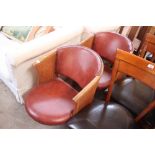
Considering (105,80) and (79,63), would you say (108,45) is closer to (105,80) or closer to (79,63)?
(105,80)

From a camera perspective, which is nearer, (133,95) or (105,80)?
(133,95)

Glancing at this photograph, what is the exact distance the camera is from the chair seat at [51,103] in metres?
1.05

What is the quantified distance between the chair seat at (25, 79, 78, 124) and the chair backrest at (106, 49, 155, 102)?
417 mm

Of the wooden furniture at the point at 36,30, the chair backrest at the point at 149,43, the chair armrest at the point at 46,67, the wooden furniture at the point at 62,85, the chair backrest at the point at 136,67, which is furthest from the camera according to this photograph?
the wooden furniture at the point at 36,30

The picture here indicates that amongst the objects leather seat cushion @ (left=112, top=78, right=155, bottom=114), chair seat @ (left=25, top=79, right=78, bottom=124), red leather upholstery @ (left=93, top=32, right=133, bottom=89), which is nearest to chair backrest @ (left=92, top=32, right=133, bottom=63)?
red leather upholstery @ (left=93, top=32, right=133, bottom=89)

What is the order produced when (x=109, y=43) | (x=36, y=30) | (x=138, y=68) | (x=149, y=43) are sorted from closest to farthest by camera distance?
(x=138, y=68)
(x=149, y=43)
(x=109, y=43)
(x=36, y=30)

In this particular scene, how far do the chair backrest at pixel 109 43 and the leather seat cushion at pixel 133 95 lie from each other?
11.7 inches

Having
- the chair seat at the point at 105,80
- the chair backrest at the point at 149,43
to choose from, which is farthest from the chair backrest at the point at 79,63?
the chair backrest at the point at 149,43

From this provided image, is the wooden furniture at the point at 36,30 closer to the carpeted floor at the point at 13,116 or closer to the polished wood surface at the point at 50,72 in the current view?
the polished wood surface at the point at 50,72

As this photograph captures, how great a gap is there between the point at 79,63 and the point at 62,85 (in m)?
0.25

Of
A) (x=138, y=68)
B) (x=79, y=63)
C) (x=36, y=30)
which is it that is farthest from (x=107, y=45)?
(x=36, y=30)

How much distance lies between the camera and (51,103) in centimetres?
113

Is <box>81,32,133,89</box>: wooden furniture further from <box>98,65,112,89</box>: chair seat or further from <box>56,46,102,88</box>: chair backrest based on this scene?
<box>56,46,102,88</box>: chair backrest

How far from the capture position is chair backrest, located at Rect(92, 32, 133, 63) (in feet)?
4.71
